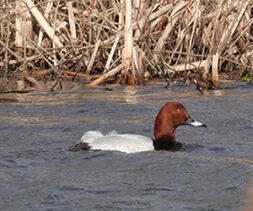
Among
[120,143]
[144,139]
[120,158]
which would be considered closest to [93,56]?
[144,139]

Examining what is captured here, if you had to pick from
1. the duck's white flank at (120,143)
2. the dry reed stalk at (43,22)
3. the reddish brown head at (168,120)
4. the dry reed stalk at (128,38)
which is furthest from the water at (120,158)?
the dry reed stalk at (43,22)

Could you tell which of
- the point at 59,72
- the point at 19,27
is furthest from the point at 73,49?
the point at 19,27

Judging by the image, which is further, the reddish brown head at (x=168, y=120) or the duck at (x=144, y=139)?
the reddish brown head at (x=168, y=120)

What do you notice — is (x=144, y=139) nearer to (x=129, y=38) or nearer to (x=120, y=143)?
(x=120, y=143)

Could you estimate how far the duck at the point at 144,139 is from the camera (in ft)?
20.0

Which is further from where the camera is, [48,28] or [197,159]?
[48,28]

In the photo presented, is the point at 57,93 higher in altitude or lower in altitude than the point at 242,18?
lower

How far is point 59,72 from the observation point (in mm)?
9938

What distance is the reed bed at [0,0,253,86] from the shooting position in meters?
9.95

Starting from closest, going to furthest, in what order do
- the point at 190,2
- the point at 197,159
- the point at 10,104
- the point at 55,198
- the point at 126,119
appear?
the point at 55,198
the point at 197,159
the point at 126,119
the point at 10,104
the point at 190,2

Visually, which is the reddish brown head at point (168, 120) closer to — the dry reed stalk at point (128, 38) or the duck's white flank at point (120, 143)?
the duck's white flank at point (120, 143)

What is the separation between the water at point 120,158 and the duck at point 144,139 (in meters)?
0.09

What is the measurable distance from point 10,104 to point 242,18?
381cm

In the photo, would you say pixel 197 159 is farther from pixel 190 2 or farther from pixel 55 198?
pixel 190 2
